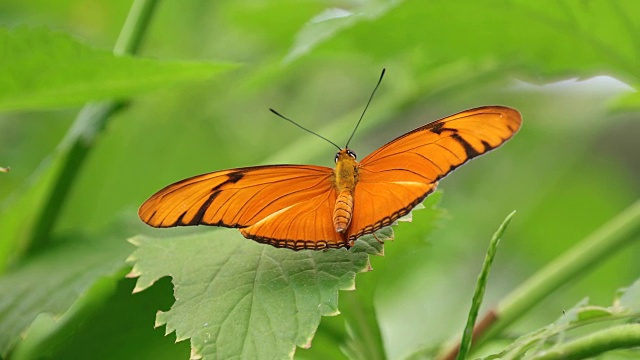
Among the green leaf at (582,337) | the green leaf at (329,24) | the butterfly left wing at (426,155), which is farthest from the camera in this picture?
the green leaf at (329,24)

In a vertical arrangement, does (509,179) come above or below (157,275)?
above

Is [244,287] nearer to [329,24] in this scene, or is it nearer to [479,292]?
[479,292]

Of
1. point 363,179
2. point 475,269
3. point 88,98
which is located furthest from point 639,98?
point 475,269

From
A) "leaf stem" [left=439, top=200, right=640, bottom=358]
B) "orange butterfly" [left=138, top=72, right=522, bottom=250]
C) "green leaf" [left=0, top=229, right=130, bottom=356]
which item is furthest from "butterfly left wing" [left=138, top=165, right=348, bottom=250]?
"leaf stem" [left=439, top=200, right=640, bottom=358]

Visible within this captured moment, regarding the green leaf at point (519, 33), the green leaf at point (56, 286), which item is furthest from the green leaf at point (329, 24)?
the green leaf at point (56, 286)

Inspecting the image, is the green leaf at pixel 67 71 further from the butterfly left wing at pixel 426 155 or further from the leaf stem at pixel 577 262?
the leaf stem at pixel 577 262

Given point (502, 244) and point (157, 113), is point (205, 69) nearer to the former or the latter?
point (157, 113)
